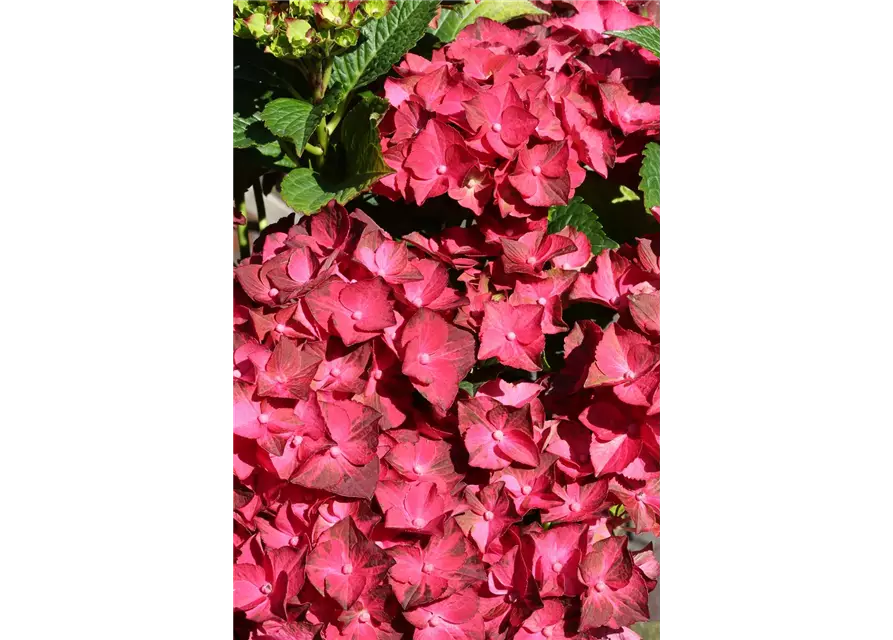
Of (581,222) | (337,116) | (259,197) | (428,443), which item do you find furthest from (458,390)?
(259,197)

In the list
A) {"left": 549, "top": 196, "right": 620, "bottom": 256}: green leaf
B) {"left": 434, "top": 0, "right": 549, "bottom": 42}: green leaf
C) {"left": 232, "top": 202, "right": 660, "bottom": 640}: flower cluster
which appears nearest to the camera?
{"left": 232, "top": 202, "right": 660, "bottom": 640}: flower cluster

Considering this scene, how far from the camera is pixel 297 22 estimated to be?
2.90 feet

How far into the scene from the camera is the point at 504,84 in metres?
Result: 0.96

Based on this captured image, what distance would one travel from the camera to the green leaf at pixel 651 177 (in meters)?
0.95

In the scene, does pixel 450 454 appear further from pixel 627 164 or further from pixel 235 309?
A: pixel 627 164

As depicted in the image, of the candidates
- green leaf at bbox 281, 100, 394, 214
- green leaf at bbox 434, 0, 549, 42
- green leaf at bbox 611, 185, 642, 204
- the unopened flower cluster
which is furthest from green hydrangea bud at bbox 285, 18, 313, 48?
green leaf at bbox 611, 185, 642, 204

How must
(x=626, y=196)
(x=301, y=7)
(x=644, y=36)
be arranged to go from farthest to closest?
(x=626, y=196) < (x=644, y=36) < (x=301, y=7)

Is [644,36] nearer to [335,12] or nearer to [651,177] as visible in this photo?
[651,177]

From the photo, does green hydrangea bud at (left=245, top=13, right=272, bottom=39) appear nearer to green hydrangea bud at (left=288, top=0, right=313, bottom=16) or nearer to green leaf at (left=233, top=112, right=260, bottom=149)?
green hydrangea bud at (left=288, top=0, right=313, bottom=16)

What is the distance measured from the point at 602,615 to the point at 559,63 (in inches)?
26.0

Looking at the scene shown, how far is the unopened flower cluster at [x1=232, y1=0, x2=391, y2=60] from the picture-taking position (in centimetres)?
88

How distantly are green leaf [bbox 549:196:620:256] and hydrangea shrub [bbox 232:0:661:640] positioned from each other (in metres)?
0.01

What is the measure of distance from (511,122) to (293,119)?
25 cm
